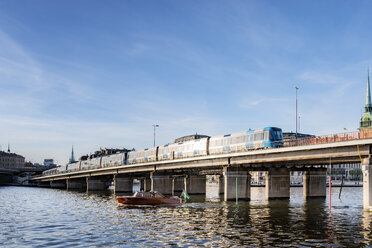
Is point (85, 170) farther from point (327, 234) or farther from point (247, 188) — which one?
point (327, 234)

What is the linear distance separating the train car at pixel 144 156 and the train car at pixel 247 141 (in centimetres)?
2516

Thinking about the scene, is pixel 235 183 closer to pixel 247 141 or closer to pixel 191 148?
pixel 247 141

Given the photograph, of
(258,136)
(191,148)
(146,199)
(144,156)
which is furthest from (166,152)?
(146,199)

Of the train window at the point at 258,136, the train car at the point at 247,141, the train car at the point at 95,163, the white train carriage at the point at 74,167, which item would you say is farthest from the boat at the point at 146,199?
the white train carriage at the point at 74,167

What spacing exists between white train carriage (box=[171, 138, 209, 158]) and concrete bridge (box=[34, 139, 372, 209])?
2437 mm

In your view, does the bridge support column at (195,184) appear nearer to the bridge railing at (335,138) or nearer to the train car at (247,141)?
the train car at (247,141)

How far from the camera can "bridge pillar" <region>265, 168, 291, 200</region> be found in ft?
244

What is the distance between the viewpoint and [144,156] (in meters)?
104

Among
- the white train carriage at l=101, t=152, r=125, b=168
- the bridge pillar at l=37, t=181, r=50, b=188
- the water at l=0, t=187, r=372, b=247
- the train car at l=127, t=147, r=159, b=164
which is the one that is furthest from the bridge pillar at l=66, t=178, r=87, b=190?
the water at l=0, t=187, r=372, b=247

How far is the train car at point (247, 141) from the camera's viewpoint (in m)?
62.3

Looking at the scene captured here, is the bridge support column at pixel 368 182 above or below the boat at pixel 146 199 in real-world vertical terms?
above

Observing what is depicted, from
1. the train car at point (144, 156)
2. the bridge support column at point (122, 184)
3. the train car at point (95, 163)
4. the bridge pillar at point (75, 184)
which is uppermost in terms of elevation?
the train car at point (144, 156)

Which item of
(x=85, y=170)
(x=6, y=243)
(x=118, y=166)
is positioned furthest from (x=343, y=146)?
(x=85, y=170)

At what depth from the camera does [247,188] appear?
69.7 m
